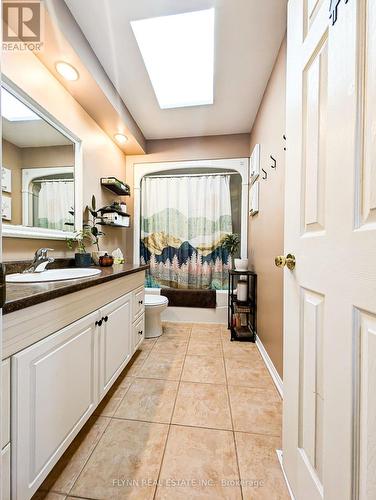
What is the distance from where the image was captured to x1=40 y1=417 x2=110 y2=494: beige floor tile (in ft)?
3.06

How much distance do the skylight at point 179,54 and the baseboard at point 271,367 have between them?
2389 millimetres

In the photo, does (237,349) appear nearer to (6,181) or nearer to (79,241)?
Answer: (79,241)

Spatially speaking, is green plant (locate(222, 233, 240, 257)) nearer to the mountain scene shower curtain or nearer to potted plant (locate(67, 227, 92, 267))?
the mountain scene shower curtain

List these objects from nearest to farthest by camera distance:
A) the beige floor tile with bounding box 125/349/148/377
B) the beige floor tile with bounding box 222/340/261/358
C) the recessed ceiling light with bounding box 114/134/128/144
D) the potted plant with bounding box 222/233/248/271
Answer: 1. the beige floor tile with bounding box 125/349/148/377
2. the beige floor tile with bounding box 222/340/261/358
3. the recessed ceiling light with bounding box 114/134/128/144
4. the potted plant with bounding box 222/233/248/271

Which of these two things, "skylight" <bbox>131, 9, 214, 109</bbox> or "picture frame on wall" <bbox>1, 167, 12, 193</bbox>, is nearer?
"picture frame on wall" <bbox>1, 167, 12, 193</bbox>

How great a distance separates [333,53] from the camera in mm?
609

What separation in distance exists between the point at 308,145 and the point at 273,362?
1.55m

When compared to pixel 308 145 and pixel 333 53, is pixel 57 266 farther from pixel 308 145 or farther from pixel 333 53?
pixel 333 53

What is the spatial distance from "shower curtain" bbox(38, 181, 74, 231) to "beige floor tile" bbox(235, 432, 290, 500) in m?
1.80

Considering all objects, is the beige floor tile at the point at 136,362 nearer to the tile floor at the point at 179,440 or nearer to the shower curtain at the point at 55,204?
the tile floor at the point at 179,440

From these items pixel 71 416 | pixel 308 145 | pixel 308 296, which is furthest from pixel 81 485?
pixel 308 145

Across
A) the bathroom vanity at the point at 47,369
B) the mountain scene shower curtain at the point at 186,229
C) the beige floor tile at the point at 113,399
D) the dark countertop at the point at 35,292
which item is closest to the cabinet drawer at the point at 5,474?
the bathroom vanity at the point at 47,369

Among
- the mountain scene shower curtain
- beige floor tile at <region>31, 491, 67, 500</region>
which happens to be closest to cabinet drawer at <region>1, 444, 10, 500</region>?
beige floor tile at <region>31, 491, 67, 500</region>

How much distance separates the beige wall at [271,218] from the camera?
1.57 m
